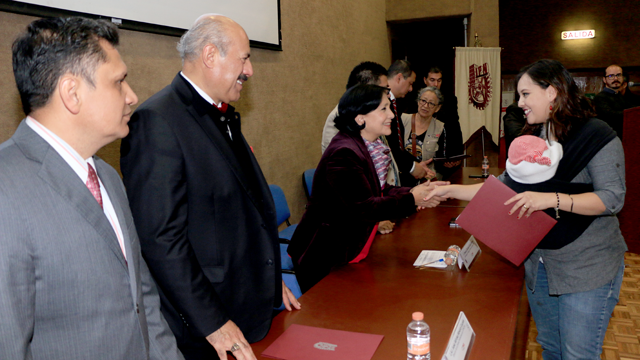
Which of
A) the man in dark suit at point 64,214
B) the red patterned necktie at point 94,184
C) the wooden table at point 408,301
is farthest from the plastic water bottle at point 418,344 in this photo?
the red patterned necktie at point 94,184

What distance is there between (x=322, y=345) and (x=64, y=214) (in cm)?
81

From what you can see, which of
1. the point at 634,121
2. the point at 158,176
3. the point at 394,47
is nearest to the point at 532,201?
the point at 158,176

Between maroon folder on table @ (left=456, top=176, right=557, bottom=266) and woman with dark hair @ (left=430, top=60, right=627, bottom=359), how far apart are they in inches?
1.3

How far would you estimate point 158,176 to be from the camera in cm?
122

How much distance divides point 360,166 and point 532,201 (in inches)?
30.7

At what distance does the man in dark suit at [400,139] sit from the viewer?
141 inches

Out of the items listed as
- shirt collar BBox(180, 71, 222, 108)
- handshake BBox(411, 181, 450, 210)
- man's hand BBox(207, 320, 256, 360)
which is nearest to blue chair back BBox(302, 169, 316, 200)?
handshake BBox(411, 181, 450, 210)

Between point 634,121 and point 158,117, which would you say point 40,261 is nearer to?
point 158,117

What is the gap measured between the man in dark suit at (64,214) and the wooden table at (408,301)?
1.70ft

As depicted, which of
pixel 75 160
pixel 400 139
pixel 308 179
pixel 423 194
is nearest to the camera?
pixel 75 160

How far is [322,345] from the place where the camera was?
1.34m

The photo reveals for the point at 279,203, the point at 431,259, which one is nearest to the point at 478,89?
the point at 279,203

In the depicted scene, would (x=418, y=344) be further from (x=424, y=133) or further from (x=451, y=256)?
(x=424, y=133)

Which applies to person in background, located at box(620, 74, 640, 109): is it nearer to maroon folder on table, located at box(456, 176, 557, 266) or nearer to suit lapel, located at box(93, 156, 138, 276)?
maroon folder on table, located at box(456, 176, 557, 266)
